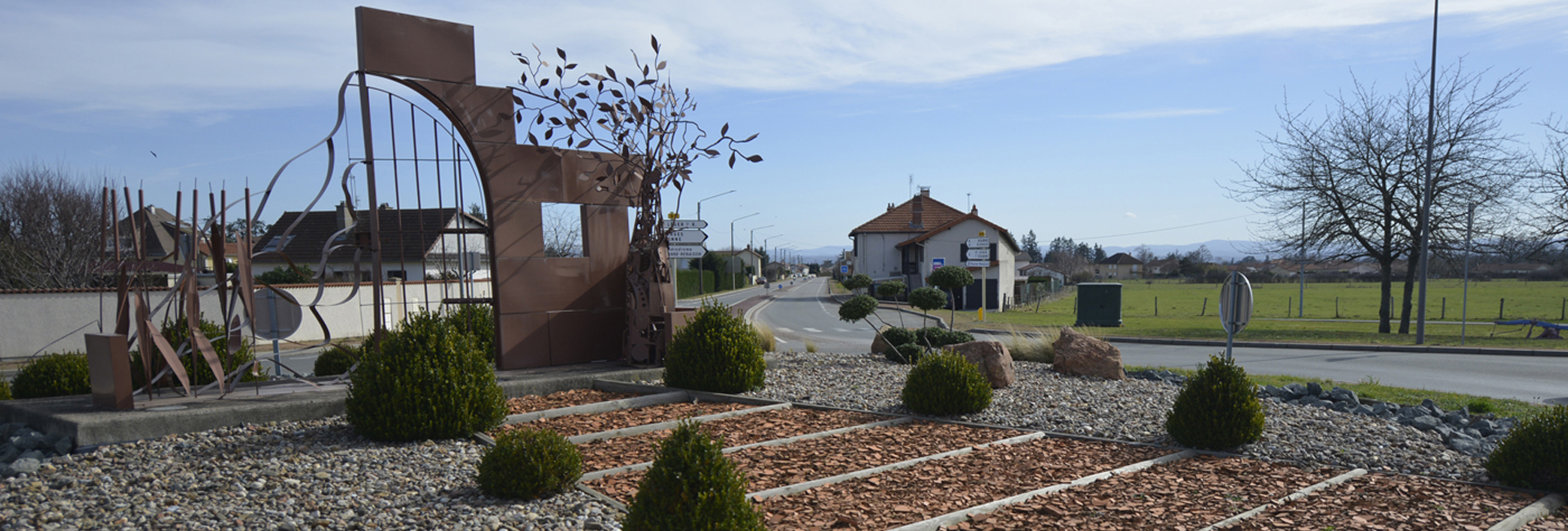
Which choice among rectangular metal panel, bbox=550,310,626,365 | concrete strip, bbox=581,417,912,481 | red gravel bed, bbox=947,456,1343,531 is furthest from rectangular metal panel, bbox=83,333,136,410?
red gravel bed, bbox=947,456,1343,531

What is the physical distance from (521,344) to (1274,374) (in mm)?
12121

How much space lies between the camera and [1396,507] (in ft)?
16.8

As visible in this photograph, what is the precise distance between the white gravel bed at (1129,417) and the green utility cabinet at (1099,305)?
16.7 m

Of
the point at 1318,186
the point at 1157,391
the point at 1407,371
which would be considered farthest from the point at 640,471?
the point at 1318,186

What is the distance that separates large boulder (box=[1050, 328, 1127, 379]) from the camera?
424 inches

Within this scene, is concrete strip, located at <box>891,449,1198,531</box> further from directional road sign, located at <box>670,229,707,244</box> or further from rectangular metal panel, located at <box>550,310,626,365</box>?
directional road sign, located at <box>670,229,707,244</box>

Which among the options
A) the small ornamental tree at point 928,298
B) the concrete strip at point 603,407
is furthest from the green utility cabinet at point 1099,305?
the concrete strip at point 603,407

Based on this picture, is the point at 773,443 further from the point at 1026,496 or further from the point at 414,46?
the point at 414,46

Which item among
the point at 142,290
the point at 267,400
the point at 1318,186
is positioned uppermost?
the point at 1318,186

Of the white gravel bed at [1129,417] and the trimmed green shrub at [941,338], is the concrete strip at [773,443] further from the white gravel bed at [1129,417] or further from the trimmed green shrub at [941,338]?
the trimmed green shrub at [941,338]

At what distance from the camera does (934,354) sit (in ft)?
26.1

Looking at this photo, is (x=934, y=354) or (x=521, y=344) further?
(x=521, y=344)

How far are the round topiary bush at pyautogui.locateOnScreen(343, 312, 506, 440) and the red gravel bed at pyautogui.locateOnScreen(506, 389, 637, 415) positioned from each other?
39.8 inches

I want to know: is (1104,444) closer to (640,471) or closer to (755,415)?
(755,415)
